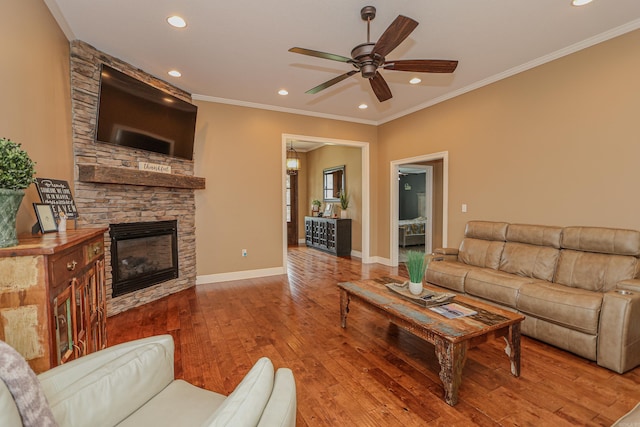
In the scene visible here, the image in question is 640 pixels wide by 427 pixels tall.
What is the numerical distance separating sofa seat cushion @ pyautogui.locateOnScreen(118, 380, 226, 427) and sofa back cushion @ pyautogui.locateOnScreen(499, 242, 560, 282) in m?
3.39

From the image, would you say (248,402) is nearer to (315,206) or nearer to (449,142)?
(449,142)

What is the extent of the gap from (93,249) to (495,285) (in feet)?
11.6

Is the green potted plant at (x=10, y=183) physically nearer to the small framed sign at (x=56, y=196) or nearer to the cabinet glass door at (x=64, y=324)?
the cabinet glass door at (x=64, y=324)

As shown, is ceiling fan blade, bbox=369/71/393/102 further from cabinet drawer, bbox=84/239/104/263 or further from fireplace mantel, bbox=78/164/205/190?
fireplace mantel, bbox=78/164/205/190

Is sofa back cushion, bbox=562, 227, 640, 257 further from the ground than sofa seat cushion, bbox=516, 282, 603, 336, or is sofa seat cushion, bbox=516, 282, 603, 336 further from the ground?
sofa back cushion, bbox=562, 227, 640, 257

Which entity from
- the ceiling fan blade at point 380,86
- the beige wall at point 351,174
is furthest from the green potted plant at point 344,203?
the ceiling fan blade at point 380,86

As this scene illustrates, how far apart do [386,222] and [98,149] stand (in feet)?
15.6

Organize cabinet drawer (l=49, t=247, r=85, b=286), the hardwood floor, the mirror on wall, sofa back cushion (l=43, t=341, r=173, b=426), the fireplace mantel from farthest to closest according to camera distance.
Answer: the mirror on wall → the fireplace mantel → the hardwood floor → cabinet drawer (l=49, t=247, r=85, b=286) → sofa back cushion (l=43, t=341, r=173, b=426)

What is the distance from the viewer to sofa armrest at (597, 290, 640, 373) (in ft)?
7.16

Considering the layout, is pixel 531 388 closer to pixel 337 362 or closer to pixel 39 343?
pixel 337 362

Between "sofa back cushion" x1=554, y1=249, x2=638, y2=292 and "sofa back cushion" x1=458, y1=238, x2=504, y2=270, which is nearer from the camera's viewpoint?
"sofa back cushion" x1=554, y1=249, x2=638, y2=292

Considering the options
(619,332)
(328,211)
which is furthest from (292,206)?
(619,332)

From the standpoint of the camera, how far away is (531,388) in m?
2.05

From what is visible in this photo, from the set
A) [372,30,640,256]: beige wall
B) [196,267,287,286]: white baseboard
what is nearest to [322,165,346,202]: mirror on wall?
[372,30,640,256]: beige wall
